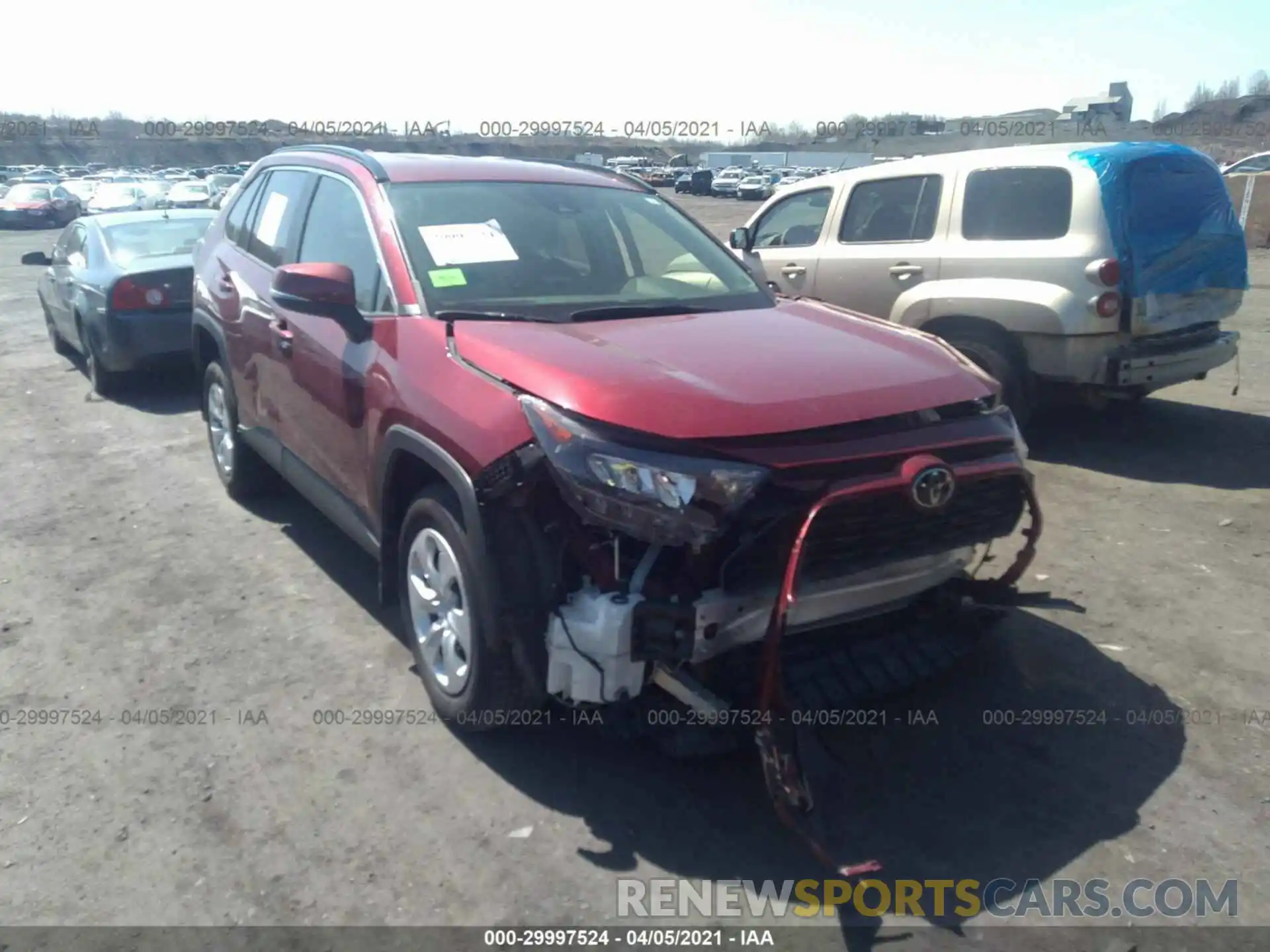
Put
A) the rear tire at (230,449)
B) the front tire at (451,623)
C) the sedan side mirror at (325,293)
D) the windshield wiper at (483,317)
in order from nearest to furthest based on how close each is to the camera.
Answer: the front tire at (451,623) → the windshield wiper at (483,317) → the sedan side mirror at (325,293) → the rear tire at (230,449)

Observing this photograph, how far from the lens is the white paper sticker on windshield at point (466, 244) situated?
414 centimetres

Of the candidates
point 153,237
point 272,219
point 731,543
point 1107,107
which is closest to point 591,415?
point 731,543

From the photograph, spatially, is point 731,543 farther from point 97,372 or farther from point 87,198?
point 87,198

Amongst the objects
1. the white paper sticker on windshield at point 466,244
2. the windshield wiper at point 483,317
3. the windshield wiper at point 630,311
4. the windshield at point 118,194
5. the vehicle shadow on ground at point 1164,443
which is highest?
the white paper sticker on windshield at point 466,244

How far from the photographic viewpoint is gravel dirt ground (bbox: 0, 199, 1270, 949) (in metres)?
3.07

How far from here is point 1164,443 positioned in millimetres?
7289

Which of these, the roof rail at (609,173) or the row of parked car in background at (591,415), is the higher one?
the roof rail at (609,173)

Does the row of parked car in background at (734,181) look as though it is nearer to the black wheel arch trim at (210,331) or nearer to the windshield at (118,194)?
the windshield at (118,194)

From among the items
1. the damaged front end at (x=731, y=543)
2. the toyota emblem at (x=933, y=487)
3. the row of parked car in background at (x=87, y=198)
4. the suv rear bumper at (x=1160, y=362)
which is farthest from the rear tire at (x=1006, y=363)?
the row of parked car in background at (x=87, y=198)

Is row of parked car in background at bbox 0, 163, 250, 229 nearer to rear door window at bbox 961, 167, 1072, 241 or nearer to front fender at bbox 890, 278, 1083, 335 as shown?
front fender at bbox 890, 278, 1083, 335

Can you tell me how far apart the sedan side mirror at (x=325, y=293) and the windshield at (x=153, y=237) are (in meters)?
5.50

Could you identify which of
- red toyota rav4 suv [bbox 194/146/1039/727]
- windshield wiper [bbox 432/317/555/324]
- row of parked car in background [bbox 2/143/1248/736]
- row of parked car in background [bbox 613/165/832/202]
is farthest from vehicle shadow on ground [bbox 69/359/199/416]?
row of parked car in background [bbox 613/165/832/202]

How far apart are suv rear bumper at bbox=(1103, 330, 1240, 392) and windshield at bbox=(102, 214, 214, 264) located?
703 centimetres

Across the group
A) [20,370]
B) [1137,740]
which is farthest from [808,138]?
[1137,740]
